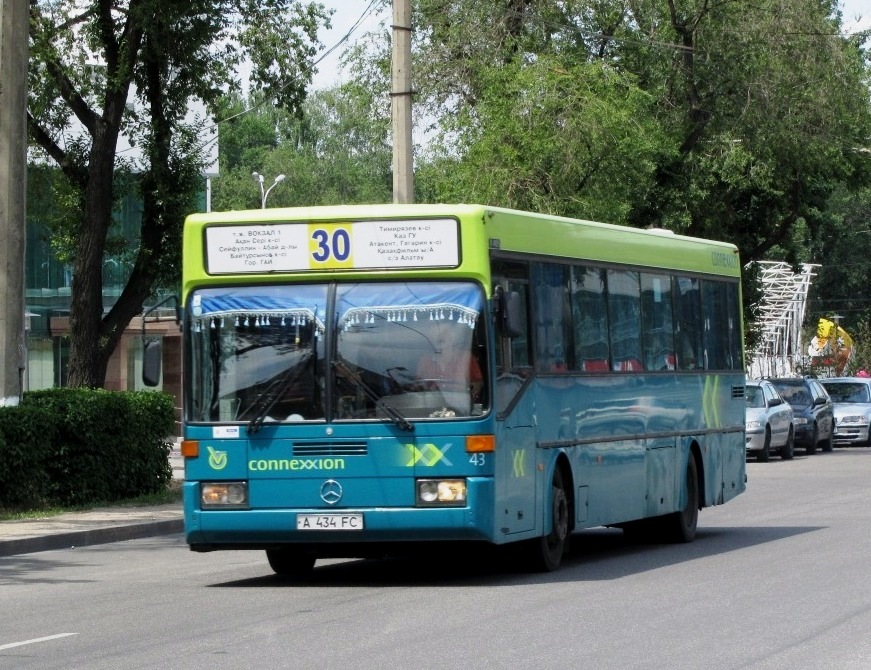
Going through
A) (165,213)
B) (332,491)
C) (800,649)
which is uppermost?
(165,213)

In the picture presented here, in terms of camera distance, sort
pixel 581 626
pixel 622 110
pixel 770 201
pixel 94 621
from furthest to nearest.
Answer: pixel 770 201, pixel 622 110, pixel 94 621, pixel 581 626

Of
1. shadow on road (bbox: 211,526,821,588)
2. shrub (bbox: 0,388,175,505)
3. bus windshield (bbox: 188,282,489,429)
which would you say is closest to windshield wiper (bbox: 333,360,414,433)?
bus windshield (bbox: 188,282,489,429)

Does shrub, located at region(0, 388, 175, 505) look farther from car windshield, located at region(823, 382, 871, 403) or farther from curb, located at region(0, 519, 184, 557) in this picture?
car windshield, located at region(823, 382, 871, 403)

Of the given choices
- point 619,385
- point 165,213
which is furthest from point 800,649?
point 165,213

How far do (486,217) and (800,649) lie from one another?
4522 mm

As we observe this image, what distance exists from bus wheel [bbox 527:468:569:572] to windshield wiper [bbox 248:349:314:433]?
247 cm

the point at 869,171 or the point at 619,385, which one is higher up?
the point at 869,171

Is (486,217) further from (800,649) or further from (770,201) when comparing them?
(770,201)

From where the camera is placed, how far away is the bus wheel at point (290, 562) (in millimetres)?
13953

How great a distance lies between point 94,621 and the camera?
11.1 metres

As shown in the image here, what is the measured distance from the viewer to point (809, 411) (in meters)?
39.8

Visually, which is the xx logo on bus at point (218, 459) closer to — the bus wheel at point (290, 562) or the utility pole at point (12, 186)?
the bus wheel at point (290, 562)

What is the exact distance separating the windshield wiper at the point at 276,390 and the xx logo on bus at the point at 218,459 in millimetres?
284

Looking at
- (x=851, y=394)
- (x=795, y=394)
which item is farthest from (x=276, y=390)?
(x=851, y=394)
